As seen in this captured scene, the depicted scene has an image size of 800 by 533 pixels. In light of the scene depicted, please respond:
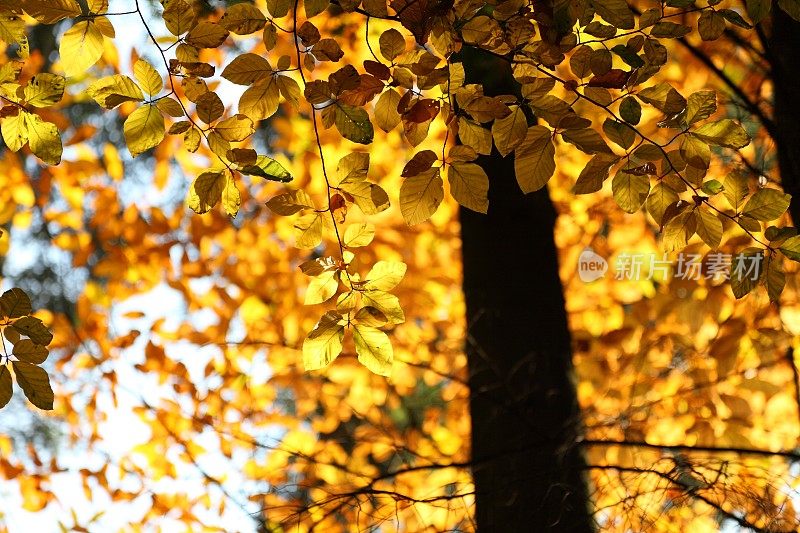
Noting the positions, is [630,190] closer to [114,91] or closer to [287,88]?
[287,88]

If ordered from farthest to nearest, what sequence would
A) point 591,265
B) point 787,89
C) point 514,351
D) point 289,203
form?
point 591,265 < point 514,351 < point 787,89 < point 289,203

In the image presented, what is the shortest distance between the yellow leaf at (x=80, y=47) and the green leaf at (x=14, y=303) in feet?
1.08

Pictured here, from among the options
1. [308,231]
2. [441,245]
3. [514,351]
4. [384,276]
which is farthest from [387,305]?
[441,245]

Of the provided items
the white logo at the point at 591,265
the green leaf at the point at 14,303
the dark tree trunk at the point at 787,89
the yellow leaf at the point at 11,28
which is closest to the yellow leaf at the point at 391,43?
the yellow leaf at the point at 11,28

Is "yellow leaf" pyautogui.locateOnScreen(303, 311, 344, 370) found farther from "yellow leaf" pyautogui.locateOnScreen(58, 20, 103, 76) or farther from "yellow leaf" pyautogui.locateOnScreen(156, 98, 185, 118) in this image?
"yellow leaf" pyautogui.locateOnScreen(58, 20, 103, 76)

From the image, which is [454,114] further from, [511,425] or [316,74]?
[316,74]

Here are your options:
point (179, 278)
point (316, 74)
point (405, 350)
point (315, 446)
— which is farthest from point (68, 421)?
point (316, 74)

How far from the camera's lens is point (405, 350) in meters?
3.70

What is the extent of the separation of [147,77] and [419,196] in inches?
17.2

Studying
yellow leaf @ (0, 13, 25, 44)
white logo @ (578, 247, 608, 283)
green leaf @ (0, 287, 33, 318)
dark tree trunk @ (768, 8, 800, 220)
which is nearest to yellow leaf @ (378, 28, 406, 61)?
yellow leaf @ (0, 13, 25, 44)

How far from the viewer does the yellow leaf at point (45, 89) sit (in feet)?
3.52

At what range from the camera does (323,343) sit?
1.15 m

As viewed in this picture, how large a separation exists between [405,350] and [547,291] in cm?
126

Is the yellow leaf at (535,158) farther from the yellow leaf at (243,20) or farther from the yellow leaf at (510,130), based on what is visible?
the yellow leaf at (243,20)
